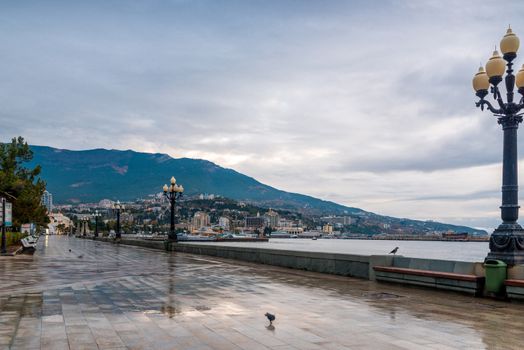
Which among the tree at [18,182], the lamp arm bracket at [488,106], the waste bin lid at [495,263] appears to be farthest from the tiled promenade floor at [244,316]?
the tree at [18,182]

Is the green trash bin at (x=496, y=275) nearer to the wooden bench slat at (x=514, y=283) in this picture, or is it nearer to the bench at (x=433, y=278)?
the wooden bench slat at (x=514, y=283)

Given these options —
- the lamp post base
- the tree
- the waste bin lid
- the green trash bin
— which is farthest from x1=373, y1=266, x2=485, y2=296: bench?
the tree

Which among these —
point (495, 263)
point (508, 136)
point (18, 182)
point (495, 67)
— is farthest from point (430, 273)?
point (18, 182)

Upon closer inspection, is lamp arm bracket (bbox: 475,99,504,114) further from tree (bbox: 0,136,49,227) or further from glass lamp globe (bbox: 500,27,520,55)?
tree (bbox: 0,136,49,227)

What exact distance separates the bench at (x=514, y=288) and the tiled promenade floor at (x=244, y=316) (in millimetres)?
431

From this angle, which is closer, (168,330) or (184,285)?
(168,330)

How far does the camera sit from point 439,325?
876cm

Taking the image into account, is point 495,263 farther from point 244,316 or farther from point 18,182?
point 18,182

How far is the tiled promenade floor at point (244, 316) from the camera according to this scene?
7.42m

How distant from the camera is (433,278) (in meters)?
13.4

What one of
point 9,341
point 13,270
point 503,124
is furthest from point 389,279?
point 13,270

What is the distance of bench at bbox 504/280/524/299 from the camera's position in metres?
11.2

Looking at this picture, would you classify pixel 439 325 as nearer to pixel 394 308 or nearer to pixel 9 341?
pixel 394 308

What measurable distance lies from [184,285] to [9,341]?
755cm
